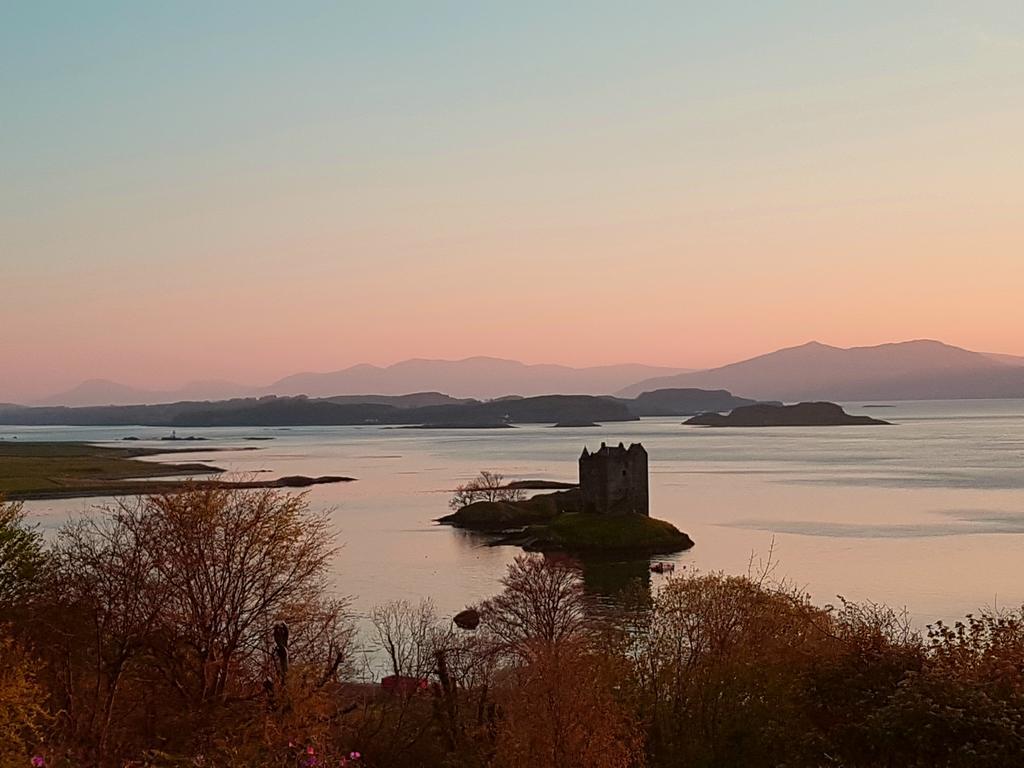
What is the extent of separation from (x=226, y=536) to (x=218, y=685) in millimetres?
4289

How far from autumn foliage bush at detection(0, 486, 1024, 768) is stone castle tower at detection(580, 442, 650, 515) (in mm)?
50481

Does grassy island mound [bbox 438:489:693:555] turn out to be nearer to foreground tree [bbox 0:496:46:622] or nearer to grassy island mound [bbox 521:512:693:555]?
grassy island mound [bbox 521:512:693:555]

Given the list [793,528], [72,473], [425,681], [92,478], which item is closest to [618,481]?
[793,528]

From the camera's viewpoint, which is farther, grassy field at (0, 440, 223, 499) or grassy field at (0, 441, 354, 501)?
grassy field at (0, 440, 223, 499)

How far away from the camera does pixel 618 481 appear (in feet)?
292

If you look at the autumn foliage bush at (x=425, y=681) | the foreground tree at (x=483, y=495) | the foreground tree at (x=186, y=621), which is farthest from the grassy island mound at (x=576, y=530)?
the foreground tree at (x=186, y=621)

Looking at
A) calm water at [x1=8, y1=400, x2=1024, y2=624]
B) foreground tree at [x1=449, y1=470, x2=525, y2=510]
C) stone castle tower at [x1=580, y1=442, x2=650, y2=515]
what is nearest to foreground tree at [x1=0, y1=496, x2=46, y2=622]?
calm water at [x1=8, y1=400, x2=1024, y2=624]

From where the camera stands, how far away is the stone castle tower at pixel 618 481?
88.8 meters

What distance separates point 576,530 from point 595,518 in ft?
9.92

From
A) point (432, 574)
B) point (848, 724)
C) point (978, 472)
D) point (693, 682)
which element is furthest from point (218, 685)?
point (978, 472)

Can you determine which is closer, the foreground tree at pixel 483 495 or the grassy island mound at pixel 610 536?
the grassy island mound at pixel 610 536

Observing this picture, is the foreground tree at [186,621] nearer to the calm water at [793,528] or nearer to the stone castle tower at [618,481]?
the calm water at [793,528]

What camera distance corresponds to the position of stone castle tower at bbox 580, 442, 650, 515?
291ft

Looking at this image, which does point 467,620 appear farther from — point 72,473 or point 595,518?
point 72,473
